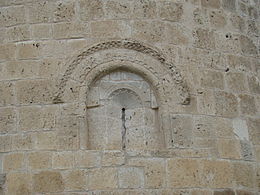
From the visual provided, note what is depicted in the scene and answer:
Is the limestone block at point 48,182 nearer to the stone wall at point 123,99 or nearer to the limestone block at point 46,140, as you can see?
the stone wall at point 123,99

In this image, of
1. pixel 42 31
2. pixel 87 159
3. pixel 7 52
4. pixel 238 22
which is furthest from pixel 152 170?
pixel 238 22

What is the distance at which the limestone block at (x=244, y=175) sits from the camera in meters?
5.33

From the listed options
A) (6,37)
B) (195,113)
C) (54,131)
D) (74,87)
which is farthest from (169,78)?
(6,37)

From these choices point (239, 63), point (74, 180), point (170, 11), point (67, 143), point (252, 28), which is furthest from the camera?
point (252, 28)

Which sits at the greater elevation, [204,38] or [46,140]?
[204,38]

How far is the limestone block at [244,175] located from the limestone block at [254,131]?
35 centimetres

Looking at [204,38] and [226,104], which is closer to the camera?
[226,104]

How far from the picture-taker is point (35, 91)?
5.27m

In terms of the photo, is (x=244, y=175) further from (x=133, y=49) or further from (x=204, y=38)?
(x=133, y=49)

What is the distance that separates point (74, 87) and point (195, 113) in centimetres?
135

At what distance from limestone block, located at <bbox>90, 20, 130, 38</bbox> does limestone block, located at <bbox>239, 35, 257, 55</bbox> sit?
153 centimetres

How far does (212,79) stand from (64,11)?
Result: 1.86m

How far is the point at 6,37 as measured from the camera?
18.3 feet

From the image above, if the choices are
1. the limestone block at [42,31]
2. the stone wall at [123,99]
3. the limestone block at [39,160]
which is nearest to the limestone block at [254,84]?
the stone wall at [123,99]
